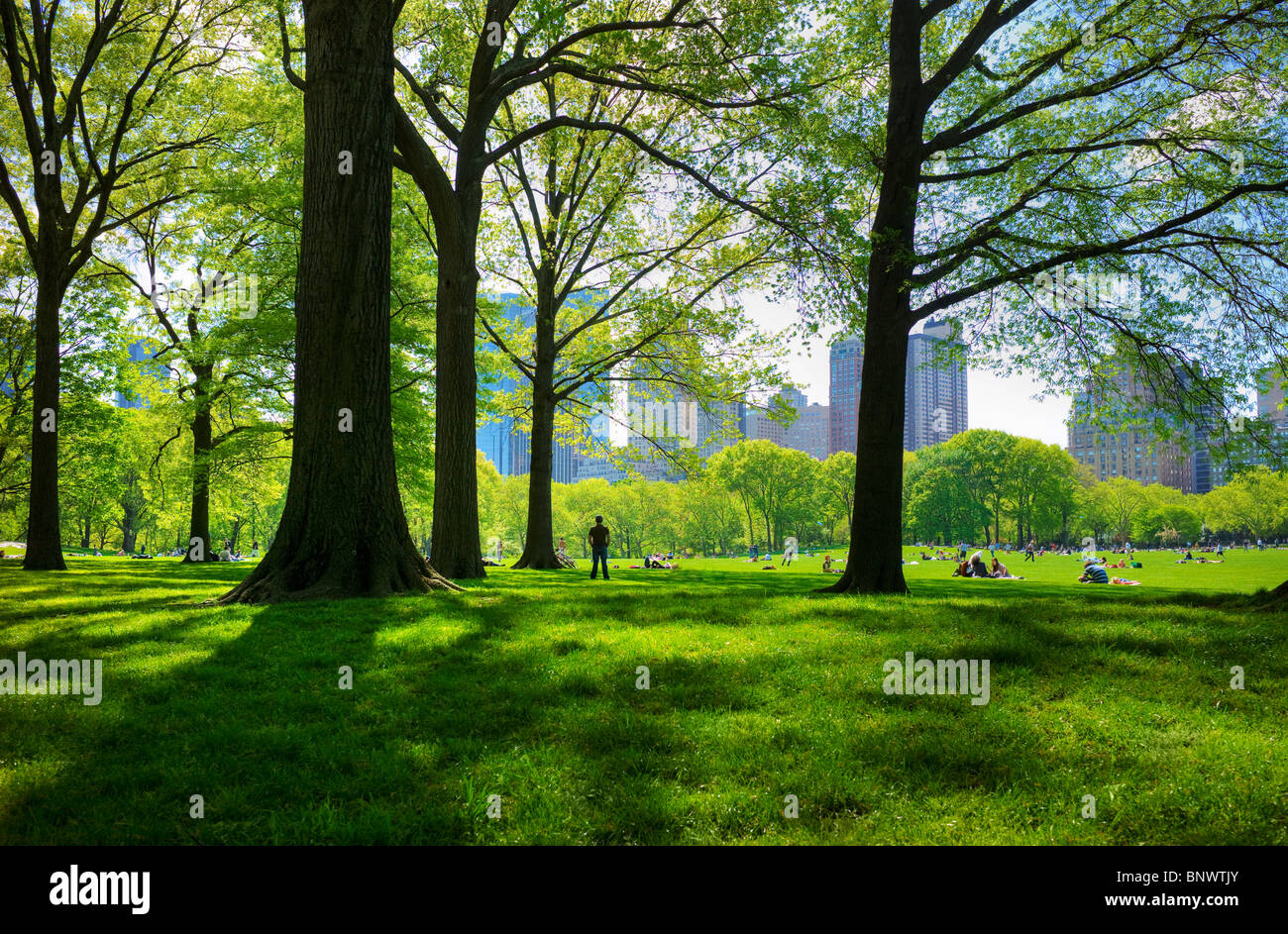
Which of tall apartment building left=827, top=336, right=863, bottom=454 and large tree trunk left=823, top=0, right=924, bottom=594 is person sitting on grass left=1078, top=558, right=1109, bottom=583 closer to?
large tree trunk left=823, top=0, right=924, bottom=594

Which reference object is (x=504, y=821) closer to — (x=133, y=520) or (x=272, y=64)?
(x=272, y=64)

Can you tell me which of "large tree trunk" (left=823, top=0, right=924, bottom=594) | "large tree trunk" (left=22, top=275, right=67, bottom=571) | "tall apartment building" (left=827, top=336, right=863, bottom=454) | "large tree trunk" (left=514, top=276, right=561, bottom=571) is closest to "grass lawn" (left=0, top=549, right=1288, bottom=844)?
"large tree trunk" (left=823, top=0, right=924, bottom=594)

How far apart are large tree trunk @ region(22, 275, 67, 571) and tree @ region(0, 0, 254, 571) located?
1.1 inches

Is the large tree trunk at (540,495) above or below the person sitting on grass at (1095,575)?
above

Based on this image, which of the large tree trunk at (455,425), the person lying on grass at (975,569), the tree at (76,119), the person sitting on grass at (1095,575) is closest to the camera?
the large tree trunk at (455,425)

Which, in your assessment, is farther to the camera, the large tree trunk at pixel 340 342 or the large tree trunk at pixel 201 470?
the large tree trunk at pixel 201 470

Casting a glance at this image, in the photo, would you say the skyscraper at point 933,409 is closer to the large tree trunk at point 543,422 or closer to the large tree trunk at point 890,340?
the large tree trunk at point 543,422

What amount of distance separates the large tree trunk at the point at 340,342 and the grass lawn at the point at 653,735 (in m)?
1.98

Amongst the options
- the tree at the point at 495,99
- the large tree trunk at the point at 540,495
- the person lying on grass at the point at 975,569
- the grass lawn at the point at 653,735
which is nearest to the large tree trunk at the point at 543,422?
the large tree trunk at the point at 540,495

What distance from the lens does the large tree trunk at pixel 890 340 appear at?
11445mm

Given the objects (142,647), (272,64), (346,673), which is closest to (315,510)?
(142,647)

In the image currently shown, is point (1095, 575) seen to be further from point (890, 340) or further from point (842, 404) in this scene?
point (842, 404)

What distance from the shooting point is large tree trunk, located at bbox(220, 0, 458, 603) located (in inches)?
345

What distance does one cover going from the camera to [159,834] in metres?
2.84
